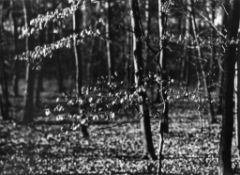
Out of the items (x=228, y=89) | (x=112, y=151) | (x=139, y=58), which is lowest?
(x=112, y=151)

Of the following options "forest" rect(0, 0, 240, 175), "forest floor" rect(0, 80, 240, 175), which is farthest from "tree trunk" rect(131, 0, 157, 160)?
"forest floor" rect(0, 80, 240, 175)

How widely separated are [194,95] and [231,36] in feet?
5.45

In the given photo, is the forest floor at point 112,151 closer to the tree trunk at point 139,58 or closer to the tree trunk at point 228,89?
the tree trunk at point 139,58

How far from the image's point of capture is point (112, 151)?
14523 mm

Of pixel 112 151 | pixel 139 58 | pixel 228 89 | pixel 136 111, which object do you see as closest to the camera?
pixel 228 89

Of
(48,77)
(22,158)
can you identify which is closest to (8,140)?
(22,158)

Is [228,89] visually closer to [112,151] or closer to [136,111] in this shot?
[136,111]

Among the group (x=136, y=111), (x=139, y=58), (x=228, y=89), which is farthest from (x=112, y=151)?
(x=228, y=89)

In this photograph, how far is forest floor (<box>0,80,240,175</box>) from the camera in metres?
11.9

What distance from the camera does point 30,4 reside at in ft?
64.6

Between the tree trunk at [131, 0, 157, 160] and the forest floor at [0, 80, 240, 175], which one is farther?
the forest floor at [0, 80, 240, 175]

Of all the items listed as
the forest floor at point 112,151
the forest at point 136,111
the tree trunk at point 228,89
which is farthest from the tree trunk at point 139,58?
the tree trunk at point 228,89

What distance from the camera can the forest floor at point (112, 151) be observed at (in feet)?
38.9

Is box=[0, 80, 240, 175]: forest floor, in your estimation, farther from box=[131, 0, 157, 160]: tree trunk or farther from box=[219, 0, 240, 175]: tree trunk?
box=[219, 0, 240, 175]: tree trunk
